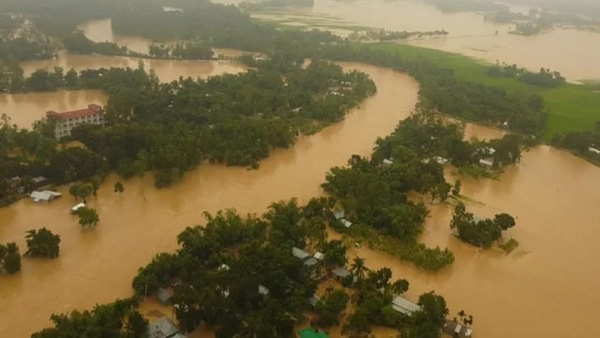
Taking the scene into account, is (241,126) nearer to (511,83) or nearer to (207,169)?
(207,169)

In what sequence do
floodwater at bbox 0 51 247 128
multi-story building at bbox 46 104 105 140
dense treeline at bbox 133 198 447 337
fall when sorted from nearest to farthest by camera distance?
dense treeline at bbox 133 198 447 337 < multi-story building at bbox 46 104 105 140 < floodwater at bbox 0 51 247 128

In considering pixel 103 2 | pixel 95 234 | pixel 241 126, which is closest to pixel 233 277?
pixel 95 234

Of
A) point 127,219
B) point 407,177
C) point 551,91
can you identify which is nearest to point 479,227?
point 407,177

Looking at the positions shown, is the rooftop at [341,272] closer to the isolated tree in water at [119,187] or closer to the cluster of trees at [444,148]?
the cluster of trees at [444,148]

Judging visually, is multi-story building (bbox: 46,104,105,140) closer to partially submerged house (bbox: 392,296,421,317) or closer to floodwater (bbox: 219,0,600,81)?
partially submerged house (bbox: 392,296,421,317)

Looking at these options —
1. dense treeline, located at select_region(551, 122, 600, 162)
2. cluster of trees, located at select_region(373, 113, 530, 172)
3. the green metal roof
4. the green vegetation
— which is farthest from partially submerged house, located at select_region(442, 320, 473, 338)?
dense treeline, located at select_region(551, 122, 600, 162)
